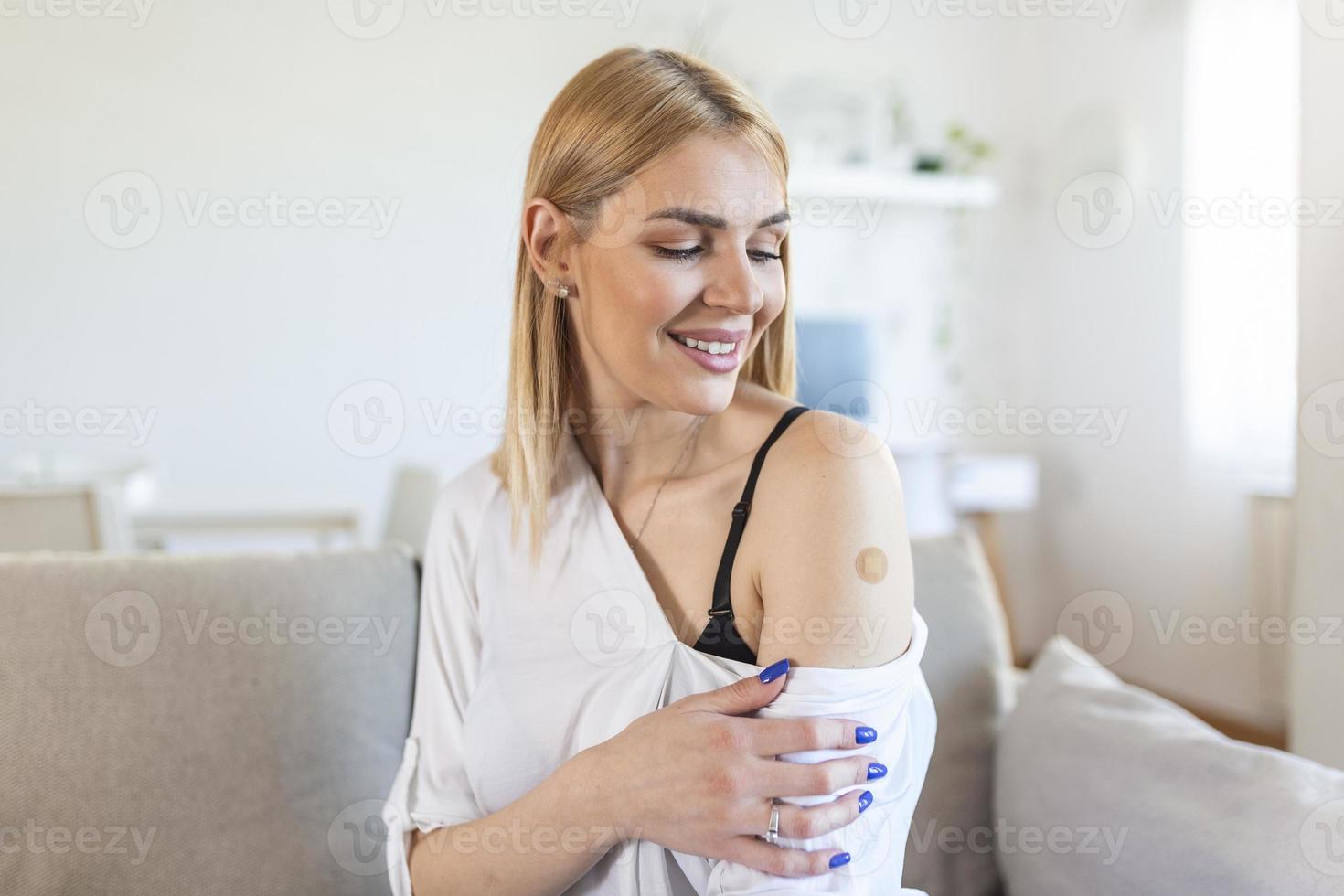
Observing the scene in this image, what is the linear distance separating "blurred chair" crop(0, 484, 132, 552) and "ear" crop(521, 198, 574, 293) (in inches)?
65.0

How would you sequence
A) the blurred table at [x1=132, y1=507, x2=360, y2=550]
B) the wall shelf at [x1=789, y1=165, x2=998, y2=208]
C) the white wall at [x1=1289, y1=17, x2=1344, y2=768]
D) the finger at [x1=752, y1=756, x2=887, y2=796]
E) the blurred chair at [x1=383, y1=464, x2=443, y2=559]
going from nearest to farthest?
the finger at [x1=752, y1=756, x2=887, y2=796] < the white wall at [x1=1289, y1=17, x2=1344, y2=768] < the blurred chair at [x1=383, y1=464, x2=443, y2=559] < the blurred table at [x1=132, y1=507, x2=360, y2=550] < the wall shelf at [x1=789, y1=165, x2=998, y2=208]

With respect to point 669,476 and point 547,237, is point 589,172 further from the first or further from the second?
point 669,476

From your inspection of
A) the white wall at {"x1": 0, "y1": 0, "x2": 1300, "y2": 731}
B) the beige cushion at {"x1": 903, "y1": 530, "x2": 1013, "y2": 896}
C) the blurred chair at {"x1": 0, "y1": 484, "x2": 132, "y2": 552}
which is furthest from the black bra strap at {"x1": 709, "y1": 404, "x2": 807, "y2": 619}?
the white wall at {"x1": 0, "y1": 0, "x2": 1300, "y2": 731}

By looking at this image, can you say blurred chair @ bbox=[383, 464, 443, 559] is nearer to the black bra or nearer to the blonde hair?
the blonde hair

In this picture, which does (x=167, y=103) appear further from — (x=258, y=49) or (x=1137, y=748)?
(x=1137, y=748)

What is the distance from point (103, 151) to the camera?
392 cm

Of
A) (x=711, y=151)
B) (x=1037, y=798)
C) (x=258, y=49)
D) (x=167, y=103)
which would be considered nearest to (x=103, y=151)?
(x=167, y=103)

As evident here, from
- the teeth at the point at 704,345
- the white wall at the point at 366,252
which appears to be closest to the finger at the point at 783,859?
the teeth at the point at 704,345

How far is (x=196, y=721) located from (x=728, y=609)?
69cm

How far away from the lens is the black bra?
1098 mm

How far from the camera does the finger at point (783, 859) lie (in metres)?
0.97

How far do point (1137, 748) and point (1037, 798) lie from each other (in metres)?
0.14

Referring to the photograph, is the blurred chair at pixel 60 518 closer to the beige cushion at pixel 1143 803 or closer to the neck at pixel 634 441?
the neck at pixel 634 441

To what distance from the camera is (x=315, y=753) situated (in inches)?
53.2
